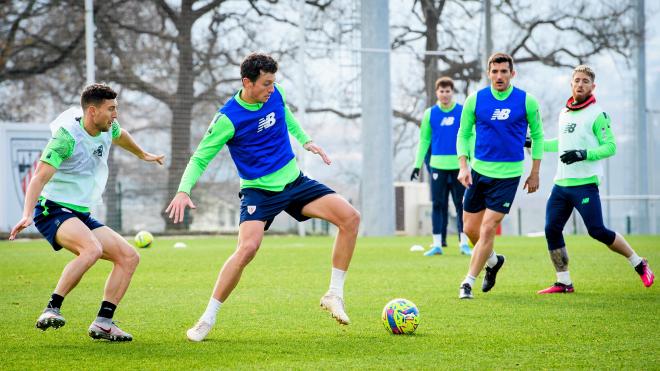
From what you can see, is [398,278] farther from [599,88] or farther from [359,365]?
[599,88]

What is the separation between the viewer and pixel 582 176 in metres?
8.81

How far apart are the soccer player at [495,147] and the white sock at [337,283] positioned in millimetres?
1912

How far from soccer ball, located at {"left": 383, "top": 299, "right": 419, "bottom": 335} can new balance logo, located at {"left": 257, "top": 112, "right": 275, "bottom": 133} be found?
5.05ft

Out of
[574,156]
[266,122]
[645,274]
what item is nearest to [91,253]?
[266,122]

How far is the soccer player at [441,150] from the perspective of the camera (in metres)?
13.8

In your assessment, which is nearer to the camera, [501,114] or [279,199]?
[279,199]

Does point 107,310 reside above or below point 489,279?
above

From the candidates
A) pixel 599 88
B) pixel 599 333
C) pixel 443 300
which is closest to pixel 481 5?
pixel 599 88

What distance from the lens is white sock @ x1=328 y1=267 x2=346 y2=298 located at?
665 centimetres

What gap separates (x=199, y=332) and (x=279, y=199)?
1101 millimetres

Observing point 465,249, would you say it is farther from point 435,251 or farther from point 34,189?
point 34,189

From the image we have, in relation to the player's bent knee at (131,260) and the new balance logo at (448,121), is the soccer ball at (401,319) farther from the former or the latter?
the new balance logo at (448,121)

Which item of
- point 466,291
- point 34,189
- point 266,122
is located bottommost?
point 466,291

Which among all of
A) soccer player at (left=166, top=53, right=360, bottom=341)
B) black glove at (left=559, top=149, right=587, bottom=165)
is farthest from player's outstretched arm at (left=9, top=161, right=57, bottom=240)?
black glove at (left=559, top=149, right=587, bottom=165)
